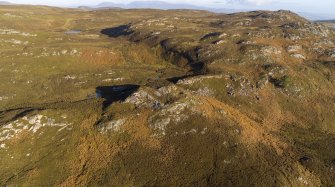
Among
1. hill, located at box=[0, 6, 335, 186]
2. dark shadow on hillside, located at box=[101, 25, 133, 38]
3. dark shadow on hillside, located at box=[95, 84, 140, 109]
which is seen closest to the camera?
hill, located at box=[0, 6, 335, 186]

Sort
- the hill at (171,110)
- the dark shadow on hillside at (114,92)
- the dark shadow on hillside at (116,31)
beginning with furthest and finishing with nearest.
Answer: the dark shadow on hillside at (116,31) < the dark shadow on hillside at (114,92) < the hill at (171,110)

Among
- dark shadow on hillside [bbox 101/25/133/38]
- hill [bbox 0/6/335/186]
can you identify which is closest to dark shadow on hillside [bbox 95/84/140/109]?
hill [bbox 0/6/335/186]

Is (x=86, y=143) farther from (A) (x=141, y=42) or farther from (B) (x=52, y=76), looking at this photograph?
(A) (x=141, y=42)

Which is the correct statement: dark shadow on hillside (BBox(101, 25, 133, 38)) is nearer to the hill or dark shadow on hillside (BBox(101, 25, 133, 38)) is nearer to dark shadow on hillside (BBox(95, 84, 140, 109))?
the hill

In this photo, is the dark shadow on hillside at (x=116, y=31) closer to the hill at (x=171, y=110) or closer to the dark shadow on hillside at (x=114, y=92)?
the hill at (x=171, y=110)

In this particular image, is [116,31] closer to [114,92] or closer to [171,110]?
[114,92]

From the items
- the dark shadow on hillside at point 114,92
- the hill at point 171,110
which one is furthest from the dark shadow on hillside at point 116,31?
the dark shadow on hillside at point 114,92

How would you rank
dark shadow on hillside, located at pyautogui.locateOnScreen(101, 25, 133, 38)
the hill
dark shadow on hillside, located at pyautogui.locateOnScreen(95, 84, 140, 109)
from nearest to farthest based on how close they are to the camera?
the hill → dark shadow on hillside, located at pyautogui.locateOnScreen(95, 84, 140, 109) → dark shadow on hillside, located at pyautogui.locateOnScreen(101, 25, 133, 38)
